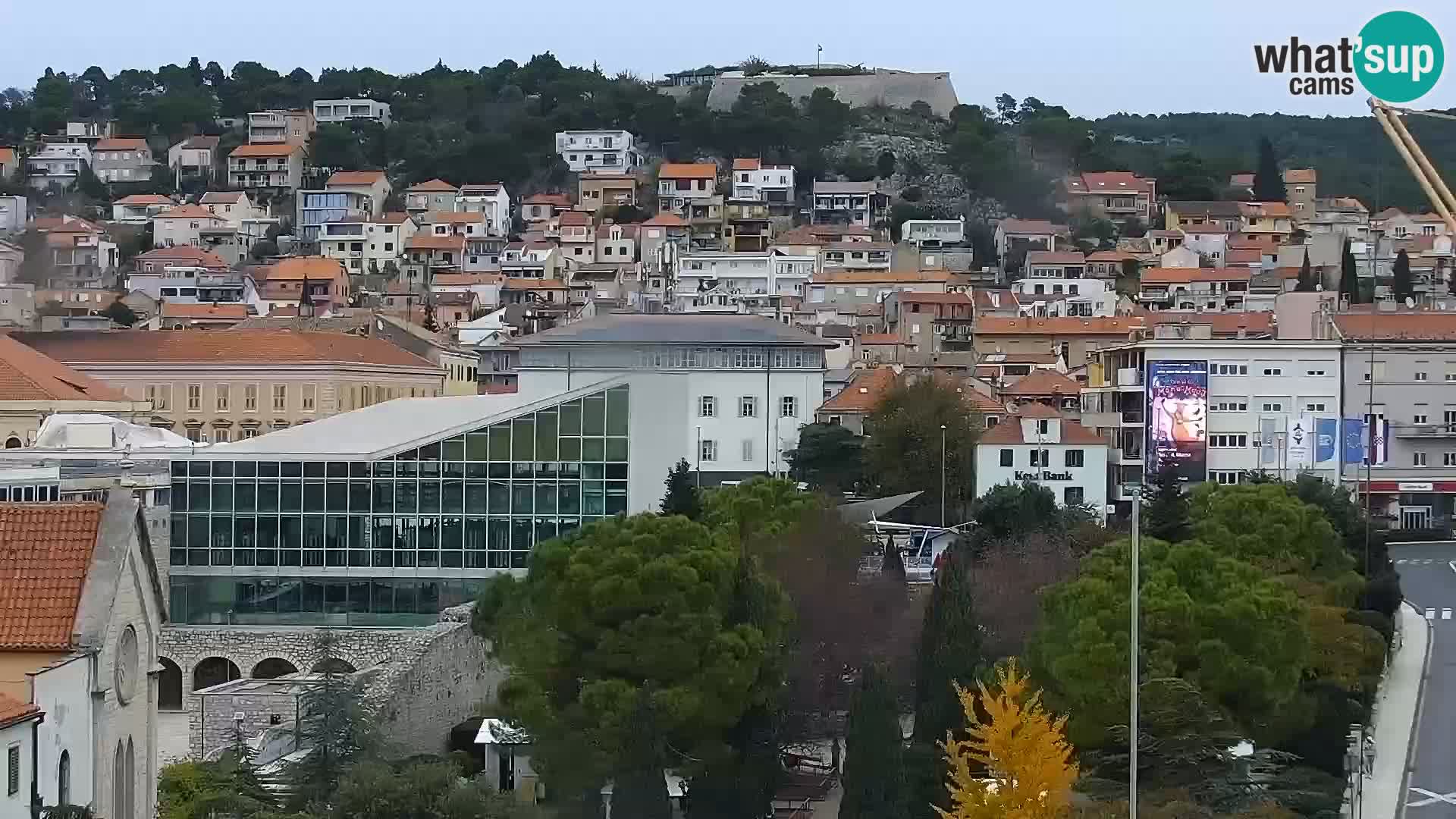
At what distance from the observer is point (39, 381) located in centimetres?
5409

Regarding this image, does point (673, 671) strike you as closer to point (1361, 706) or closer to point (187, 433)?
point (1361, 706)

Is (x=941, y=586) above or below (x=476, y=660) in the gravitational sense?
above

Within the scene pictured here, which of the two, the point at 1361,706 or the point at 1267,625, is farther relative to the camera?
the point at 1361,706

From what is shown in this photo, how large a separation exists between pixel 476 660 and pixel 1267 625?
13407 millimetres

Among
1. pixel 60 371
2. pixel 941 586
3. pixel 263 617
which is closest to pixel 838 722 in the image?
pixel 941 586

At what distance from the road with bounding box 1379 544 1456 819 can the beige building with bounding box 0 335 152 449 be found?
28087mm

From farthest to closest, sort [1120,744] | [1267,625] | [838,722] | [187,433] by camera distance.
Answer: [187,433] → [838,722] → [1267,625] → [1120,744]

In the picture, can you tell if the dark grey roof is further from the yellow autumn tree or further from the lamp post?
the yellow autumn tree

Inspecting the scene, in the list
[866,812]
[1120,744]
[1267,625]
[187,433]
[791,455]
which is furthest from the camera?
[187,433]

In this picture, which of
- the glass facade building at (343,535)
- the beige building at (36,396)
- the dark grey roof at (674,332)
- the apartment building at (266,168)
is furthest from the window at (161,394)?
the apartment building at (266,168)

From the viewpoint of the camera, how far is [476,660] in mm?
37094

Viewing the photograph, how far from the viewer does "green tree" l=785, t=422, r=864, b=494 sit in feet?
184

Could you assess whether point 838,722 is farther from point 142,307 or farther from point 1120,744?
point 142,307

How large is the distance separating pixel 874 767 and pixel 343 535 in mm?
17276
